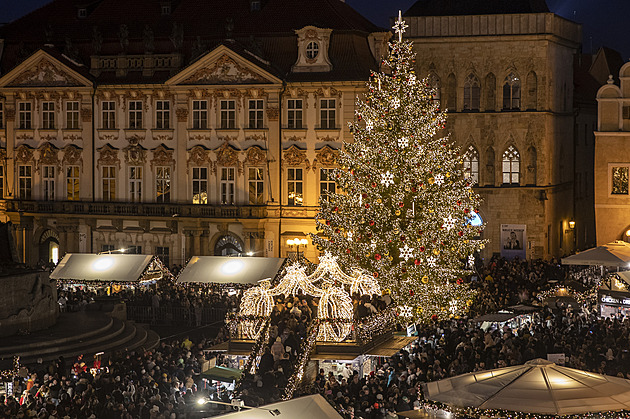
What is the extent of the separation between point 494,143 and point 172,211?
16052mm

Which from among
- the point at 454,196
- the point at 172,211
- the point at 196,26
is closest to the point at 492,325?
the point at 454,196

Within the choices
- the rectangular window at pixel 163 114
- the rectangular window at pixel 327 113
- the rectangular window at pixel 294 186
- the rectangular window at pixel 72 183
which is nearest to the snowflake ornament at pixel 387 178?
the rectangular window at pixel 327 113

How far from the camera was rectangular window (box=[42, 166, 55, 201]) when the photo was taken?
5962 cm

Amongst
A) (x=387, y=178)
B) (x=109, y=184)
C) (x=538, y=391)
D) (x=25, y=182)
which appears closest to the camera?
(x=538, y=391)

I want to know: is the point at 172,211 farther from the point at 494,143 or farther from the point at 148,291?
the point at 494,143

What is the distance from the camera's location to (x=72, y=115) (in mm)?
59094

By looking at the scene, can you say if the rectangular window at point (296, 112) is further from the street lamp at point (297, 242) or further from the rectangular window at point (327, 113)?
the street lamp at point (297, 242)

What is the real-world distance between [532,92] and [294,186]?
41.3 feet

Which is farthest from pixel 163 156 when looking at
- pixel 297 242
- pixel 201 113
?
pixel 297 242

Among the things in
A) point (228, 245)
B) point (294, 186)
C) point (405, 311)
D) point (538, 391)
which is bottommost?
point (405, 311)

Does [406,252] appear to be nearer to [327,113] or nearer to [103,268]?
[103,268]

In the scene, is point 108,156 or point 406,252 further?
point 108,156

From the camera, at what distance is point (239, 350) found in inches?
1324

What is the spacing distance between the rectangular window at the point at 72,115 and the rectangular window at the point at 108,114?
139cm
